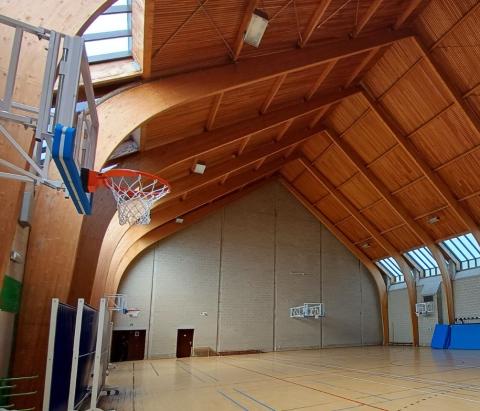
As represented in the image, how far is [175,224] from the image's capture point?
26.8m

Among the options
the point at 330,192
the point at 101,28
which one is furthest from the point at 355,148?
the point at 101,28

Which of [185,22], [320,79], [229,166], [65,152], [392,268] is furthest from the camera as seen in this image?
[392,268]

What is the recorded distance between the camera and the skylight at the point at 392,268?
31.8 metres

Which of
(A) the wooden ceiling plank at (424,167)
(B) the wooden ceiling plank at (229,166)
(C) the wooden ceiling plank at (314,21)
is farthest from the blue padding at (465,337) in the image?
(C) the wooden ceiling plank at (314,21)

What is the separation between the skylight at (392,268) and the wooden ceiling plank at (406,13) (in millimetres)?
19539

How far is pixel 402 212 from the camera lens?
1002 inches

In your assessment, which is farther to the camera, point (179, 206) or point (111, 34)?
point (179, 206)

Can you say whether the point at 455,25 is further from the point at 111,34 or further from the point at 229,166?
the point at 111,34

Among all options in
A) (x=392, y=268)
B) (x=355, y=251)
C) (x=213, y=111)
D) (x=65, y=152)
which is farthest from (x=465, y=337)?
(x=65, y=152)

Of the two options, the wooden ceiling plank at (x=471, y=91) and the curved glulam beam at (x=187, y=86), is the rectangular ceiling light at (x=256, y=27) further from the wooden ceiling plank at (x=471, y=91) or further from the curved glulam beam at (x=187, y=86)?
the wooden ceiling plank at (x=471, y=91)

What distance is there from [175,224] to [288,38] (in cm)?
1604

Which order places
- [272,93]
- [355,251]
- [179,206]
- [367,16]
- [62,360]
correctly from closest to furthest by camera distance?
[62,360]
[367,16]
[272,93]
[179,206]
[355,251]

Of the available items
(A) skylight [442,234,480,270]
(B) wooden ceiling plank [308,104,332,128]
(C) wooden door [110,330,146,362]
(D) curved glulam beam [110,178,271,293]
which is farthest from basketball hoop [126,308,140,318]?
(A) skylight [442,234,480,270]

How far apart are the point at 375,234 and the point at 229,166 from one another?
13301 millimetres
